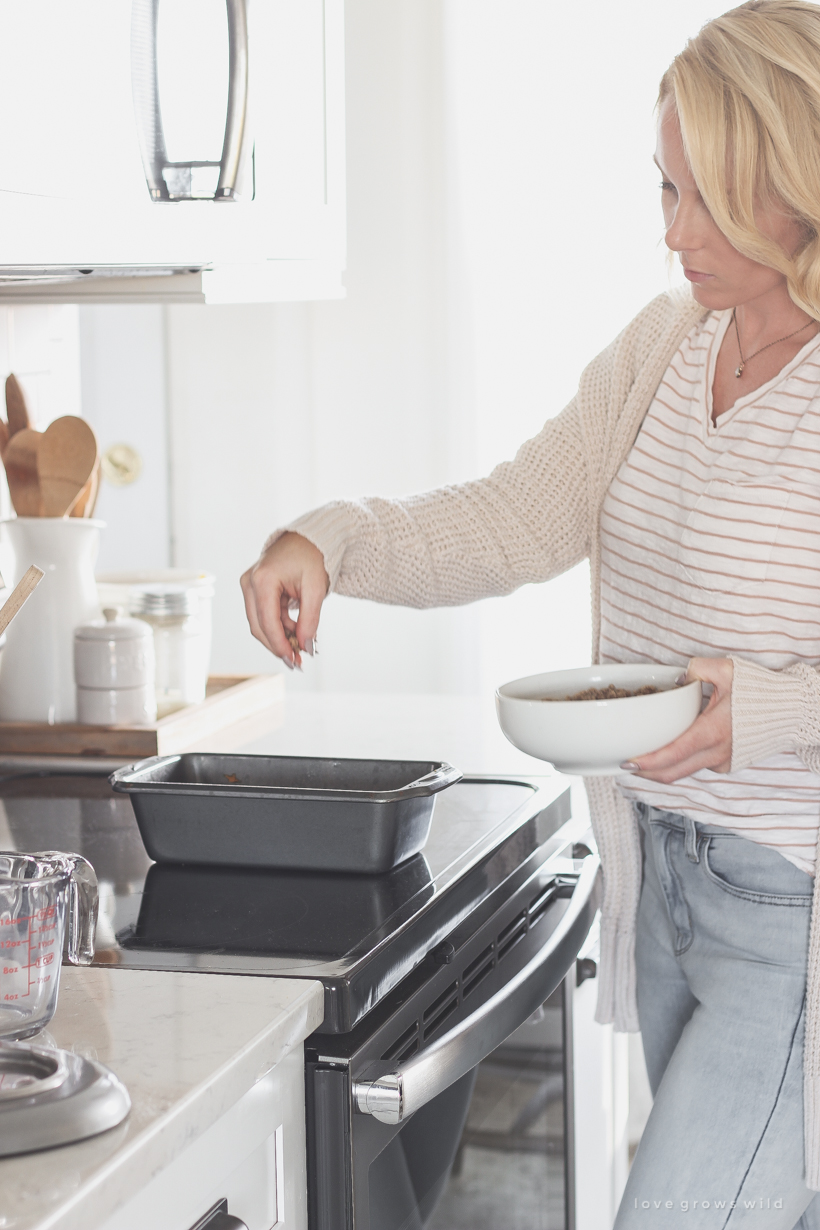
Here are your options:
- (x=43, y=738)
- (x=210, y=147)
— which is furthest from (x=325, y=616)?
(x=210, y=147)

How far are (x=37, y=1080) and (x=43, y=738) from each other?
90 cm

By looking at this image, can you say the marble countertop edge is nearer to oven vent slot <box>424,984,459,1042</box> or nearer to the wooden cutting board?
oven vent slot <box>424,984,459,1042</box>

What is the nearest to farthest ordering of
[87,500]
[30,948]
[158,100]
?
[30,948]
[158,100]
[87,500]

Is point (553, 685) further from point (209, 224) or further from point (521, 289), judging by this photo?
point (521, 289)

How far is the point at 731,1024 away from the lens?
1088 mm

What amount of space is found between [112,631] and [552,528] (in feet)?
1.73

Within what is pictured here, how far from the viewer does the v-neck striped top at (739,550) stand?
1.07m

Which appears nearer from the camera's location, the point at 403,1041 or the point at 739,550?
the point at 403,1041

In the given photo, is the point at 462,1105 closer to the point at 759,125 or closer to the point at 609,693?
the point at 609,693

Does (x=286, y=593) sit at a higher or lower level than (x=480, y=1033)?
higher

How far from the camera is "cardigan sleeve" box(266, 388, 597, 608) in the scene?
122cm

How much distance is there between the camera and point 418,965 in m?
0.98

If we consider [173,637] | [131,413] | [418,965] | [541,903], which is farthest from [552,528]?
[131,413]

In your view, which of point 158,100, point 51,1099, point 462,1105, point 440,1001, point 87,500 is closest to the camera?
point 51,1099
